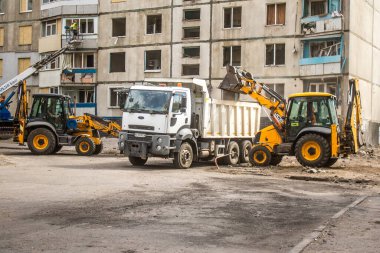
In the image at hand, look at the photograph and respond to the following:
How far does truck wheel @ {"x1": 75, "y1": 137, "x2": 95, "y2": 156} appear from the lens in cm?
2745

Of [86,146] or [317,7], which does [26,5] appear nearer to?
[317,7]

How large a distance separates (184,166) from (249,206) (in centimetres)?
957

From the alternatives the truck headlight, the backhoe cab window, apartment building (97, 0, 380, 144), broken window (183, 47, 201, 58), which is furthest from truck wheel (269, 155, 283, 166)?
broken window (183, 47, 201, 58)

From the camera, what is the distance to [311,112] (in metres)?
21.3

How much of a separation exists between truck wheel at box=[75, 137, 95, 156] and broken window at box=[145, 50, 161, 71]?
21057mm

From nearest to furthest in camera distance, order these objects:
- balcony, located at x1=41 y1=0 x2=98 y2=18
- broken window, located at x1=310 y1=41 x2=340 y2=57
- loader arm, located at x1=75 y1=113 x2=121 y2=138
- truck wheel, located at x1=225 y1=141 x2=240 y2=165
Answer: truck wheel, located at x1=225 y1=141 x2=240 y2=165, loader arm, located at x1=75 y1=113 x2=121 y2=138, broken window, located at x1=310 y1=41 x2=340 y2=57, balcony, located at x1=41 y1=0 x2=98 y2=18

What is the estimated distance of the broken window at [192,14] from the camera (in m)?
45.8

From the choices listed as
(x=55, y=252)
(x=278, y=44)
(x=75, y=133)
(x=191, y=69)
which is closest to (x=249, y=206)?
(x=55, y=252)

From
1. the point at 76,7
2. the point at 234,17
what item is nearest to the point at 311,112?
the point at 234,17

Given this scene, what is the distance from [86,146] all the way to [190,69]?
1995cm

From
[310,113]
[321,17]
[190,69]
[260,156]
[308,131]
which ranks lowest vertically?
[260,156]

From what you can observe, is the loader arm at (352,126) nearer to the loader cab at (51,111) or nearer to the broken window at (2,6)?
the loader cab at (51,111)

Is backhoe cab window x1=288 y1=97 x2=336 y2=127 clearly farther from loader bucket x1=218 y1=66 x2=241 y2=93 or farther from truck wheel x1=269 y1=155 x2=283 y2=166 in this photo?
loader bucket x1=218 y1=66 x2=241 y2=93

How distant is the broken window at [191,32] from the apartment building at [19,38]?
15.1m
